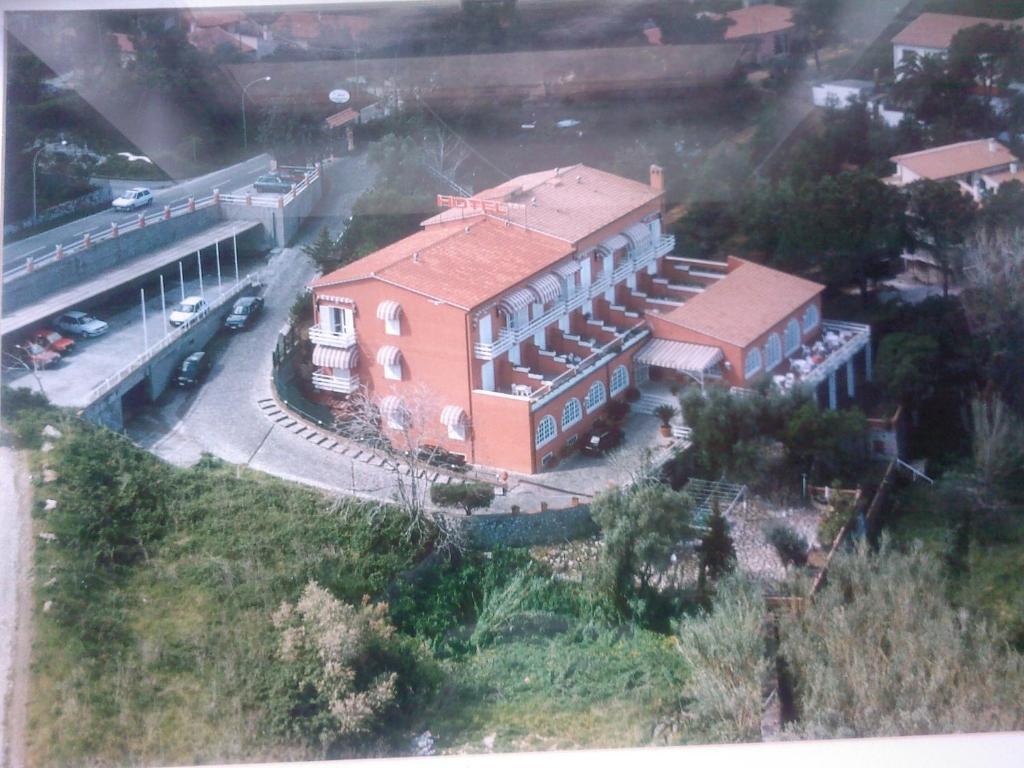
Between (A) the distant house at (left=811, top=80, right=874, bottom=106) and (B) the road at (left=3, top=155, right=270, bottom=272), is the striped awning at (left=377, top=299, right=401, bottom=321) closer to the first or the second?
(B) the road at (left=3, top=155, right=270, bottom=272)

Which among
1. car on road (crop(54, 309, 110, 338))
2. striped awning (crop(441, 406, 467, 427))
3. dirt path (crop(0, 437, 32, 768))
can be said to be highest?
car on road (crop(54, 309, 110, 338))

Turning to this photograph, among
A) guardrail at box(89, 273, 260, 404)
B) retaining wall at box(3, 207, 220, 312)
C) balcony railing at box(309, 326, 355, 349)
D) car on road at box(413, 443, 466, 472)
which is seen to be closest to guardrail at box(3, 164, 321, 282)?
retaining wall at box(3, 207, 220, 312)

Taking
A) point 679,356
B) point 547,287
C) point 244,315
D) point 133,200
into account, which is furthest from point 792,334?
point 133,200

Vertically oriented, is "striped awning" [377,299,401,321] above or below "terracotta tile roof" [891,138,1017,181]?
below

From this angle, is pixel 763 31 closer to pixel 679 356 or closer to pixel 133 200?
pixel 679 356

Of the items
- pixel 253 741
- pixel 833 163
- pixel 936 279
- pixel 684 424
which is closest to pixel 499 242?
pixel 684 424

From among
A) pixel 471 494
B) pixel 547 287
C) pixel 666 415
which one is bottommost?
pixel 471 494
